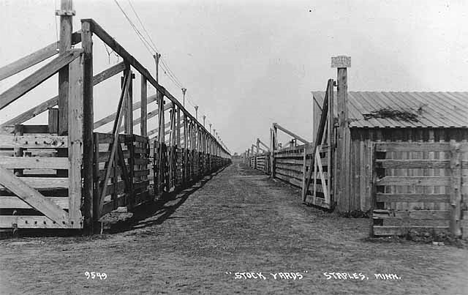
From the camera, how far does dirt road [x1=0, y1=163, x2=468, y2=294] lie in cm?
446

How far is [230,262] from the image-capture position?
5.54 meters

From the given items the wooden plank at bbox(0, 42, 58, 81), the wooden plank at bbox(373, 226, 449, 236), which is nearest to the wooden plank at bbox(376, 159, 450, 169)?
the wooden plank at bbox(373, 226, 449, 236)

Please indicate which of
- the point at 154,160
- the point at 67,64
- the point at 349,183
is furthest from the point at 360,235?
the point at 154,160

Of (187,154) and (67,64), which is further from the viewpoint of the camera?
(187,154)

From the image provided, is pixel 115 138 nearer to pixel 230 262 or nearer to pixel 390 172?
pixel 230 262

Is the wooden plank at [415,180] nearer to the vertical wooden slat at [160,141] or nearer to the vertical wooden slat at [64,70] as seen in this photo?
the vertical wooden slat at [64,70]

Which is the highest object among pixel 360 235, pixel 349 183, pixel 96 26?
pixel 96 26

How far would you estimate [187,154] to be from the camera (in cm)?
2123

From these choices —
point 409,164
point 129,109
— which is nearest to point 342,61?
point 409,164

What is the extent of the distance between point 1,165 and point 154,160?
6410mm

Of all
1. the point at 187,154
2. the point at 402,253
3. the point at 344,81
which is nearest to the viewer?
the point at 402,253

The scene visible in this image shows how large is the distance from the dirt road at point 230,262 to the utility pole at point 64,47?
1987 millimetres

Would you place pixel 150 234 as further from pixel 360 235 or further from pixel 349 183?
pixel 349 183

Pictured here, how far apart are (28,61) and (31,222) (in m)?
2.75
